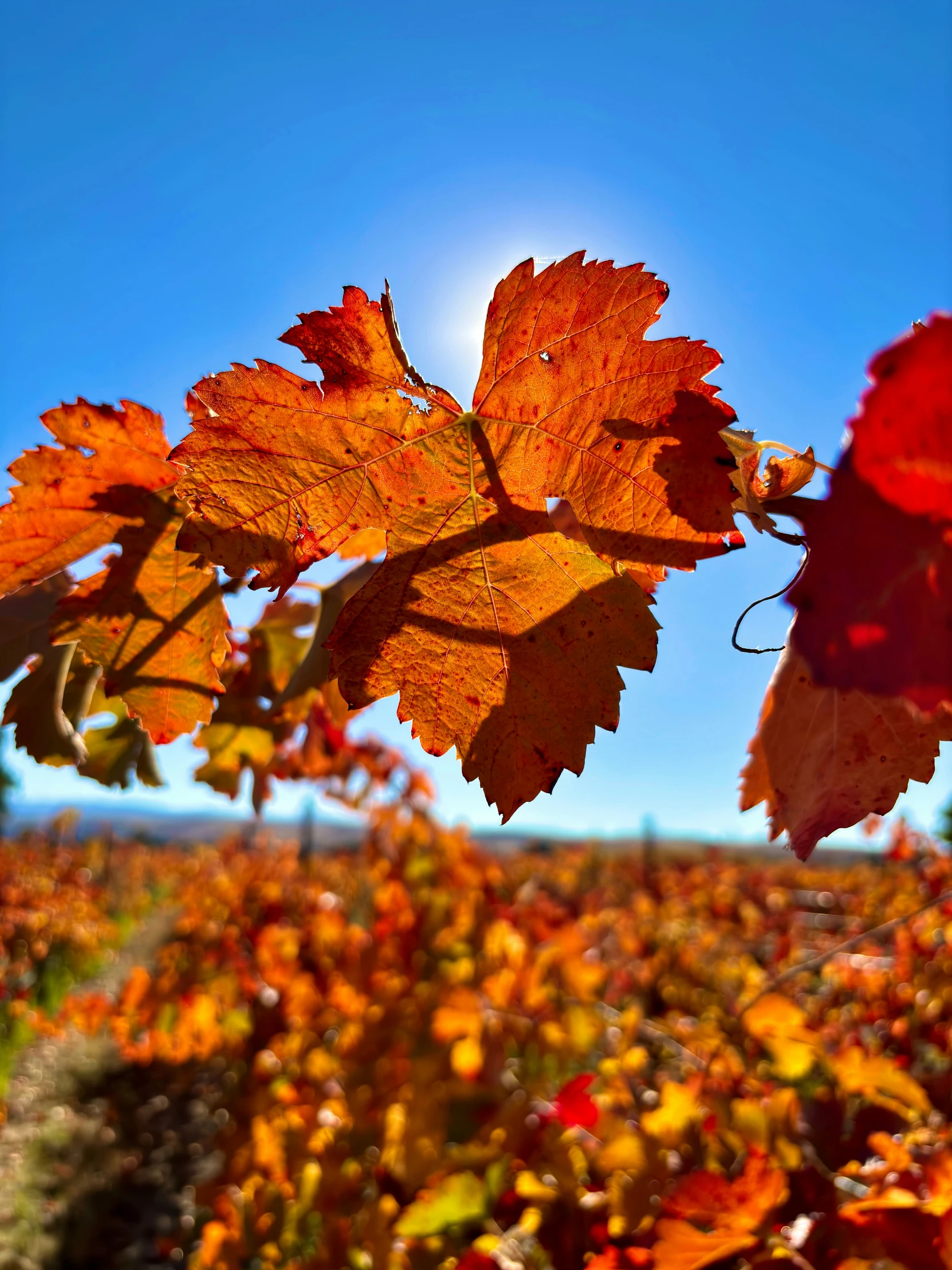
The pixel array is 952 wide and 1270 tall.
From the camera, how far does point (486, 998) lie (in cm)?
323

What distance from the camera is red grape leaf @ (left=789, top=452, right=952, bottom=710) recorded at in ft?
0.98

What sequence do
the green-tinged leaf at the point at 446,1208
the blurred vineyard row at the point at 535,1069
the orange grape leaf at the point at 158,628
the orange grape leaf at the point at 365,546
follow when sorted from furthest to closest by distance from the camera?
the green-tinged leaf at the point at 446,1208, the blurred vineyard row at the point at 535,1069, the orange grape leaf at the point at 365,546, the orange grape leaf at the point at 158,628

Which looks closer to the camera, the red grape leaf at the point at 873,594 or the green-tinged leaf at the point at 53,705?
the red grape leaf at the point at 873,594

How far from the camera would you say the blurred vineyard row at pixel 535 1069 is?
43.8 inches

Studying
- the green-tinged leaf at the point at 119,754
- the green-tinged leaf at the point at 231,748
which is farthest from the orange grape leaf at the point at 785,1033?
the green-tinged leaf at the point at 119,754

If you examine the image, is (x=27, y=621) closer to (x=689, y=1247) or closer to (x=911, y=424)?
(x=911, y=424)

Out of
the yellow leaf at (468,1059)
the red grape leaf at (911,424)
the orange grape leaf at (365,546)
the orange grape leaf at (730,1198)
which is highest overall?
the orange grape leaf at (365,546)

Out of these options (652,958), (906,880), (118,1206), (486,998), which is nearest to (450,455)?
(486,998)

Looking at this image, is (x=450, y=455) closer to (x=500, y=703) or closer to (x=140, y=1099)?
(x=500, y=703)

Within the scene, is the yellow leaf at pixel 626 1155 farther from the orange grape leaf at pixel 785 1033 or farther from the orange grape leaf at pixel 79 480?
Result: the orange grape leaf at pixel 79 480

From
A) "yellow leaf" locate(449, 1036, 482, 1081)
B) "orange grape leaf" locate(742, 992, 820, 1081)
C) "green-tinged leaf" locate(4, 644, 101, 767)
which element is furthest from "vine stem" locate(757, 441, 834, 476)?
"yellow leaf" locate(449, 1036, 482, 1081)

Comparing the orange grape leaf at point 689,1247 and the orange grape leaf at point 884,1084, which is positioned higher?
the orange grape leaf at point 884,1084

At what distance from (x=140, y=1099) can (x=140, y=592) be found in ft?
24.0

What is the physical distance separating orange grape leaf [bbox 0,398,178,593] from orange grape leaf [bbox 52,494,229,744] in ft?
0.12
